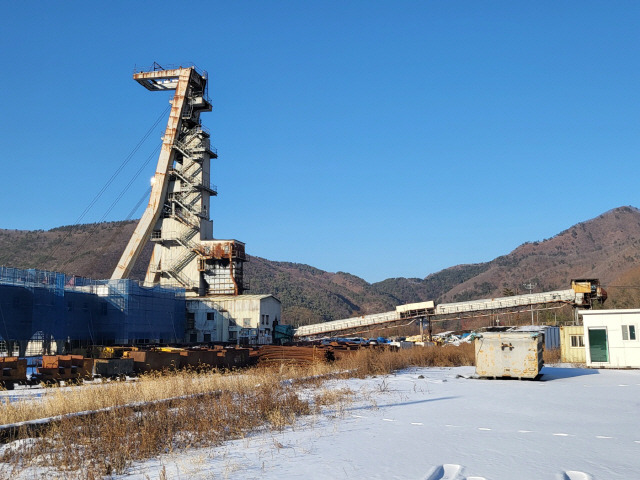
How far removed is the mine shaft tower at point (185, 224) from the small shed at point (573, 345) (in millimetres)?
31611

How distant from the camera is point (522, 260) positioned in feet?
566

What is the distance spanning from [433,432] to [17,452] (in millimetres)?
6727

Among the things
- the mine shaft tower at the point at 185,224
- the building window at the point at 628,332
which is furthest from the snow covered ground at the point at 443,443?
the mine shaft tower at the point at 185,224

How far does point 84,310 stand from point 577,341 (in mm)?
32860

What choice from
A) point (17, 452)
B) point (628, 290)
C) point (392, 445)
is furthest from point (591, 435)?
point (628, 290)

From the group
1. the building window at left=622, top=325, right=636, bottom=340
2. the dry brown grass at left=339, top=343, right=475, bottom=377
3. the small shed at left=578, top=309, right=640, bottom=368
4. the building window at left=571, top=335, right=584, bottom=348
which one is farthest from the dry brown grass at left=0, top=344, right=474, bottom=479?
the building window at left=571, top=335, right=584, bottom=348

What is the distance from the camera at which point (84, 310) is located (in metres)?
38.9

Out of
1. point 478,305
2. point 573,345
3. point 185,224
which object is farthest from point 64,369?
point 478,305

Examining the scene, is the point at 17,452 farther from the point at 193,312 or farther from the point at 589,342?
the point at 193,312

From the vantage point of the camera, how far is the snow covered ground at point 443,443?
6.71 meters

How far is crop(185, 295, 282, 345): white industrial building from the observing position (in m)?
46.6

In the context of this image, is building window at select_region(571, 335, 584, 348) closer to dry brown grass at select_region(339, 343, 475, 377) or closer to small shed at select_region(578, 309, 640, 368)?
small shed at select_region(578, 309, 640, 368)

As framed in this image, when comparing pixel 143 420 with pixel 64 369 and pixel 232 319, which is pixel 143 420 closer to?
pixel 64 369

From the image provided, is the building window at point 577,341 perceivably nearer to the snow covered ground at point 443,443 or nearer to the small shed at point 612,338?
the small shed at point 612,338
